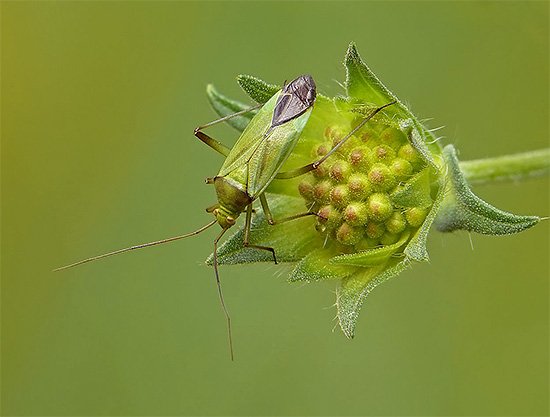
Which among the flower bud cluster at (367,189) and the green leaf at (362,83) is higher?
the green leaf at (362,83)

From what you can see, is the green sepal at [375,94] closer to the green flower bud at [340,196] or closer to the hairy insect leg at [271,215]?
the green flower bud at [340,196]

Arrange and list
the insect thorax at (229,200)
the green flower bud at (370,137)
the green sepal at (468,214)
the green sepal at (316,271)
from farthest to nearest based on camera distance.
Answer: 1. the insect thorax at (229,200)
2. the green flower bud at (370,137)
3. the green sepal at (316,271)
4. the green sepal at (468,214)

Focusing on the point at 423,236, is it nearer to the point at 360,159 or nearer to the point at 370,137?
the point at 360,159

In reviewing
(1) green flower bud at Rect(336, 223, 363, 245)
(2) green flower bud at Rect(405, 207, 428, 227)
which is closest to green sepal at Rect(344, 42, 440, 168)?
(2) green flower bud at Rect(405, 207, 428, 227)

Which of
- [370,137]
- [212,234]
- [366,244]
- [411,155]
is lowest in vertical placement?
[212,234]

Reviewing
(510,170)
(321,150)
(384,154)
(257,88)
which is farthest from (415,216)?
(257,88)

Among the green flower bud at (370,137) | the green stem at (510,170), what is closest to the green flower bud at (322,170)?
the green flower bud at (370,137)
